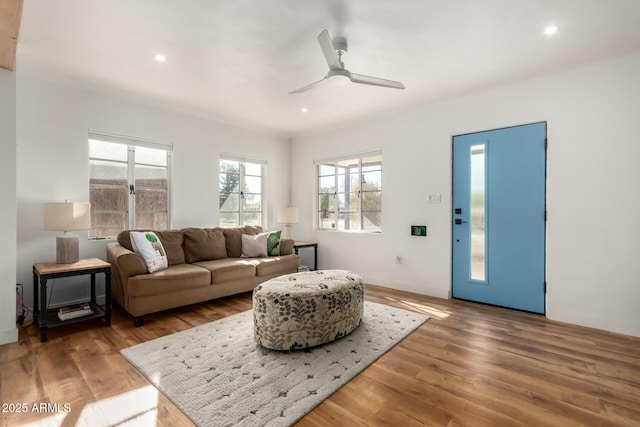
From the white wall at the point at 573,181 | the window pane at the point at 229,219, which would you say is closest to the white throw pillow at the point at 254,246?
the window pane at the point at 229,219

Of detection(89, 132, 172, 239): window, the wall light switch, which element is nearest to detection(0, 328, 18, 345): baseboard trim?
detection(89, 132, 172, 239): window

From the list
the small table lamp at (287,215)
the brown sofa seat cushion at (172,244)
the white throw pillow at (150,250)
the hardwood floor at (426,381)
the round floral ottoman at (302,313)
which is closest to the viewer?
the hardwood floor at (426,381)

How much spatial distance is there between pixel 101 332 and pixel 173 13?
2922 millimetres

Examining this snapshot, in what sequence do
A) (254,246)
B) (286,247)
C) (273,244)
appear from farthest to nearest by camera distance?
(286,247) → (273,244) → (254,246)

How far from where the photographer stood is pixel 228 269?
12.6ft

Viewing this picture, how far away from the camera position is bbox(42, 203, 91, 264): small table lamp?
118 inches

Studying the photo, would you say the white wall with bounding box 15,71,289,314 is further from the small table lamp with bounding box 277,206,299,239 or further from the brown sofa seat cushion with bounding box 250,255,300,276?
the small table lamp with bounding box 277,206,299,239

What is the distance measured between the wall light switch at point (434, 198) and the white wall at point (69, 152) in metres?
3.43

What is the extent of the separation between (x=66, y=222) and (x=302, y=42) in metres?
2.91

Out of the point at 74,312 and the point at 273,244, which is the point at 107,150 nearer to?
the point at 74,312

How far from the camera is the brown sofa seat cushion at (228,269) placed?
12.2 feet

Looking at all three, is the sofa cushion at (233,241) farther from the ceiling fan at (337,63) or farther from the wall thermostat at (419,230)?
the ceiling fan at (337,63)

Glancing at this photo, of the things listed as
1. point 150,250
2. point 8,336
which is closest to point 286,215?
point 150,250

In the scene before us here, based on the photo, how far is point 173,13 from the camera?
223 cm
